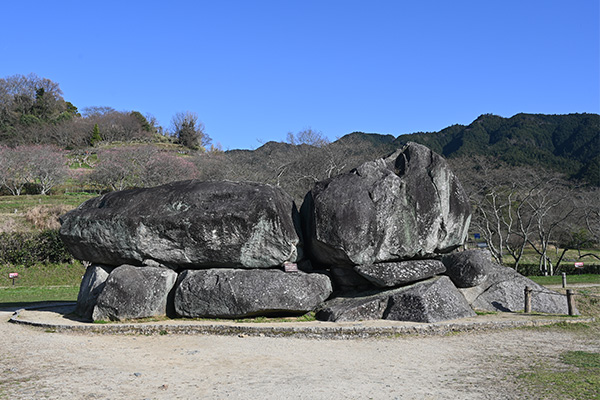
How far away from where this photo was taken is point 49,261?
2739cm

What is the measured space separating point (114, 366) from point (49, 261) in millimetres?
21762

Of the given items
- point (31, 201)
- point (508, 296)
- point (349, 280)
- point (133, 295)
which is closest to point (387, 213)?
point (349, 280)

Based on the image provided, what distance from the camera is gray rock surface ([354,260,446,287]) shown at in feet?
41.3

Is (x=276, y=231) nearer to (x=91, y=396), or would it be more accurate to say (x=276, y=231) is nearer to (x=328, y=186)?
(x=328, y=186)

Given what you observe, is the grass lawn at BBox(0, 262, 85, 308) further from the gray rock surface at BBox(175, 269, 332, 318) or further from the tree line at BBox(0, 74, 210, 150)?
the tree line at BBox(0, 74, 210, 150)

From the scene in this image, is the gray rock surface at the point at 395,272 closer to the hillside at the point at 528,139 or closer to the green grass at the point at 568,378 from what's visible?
the green grass at the point at 568,378

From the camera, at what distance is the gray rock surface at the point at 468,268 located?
1353cm

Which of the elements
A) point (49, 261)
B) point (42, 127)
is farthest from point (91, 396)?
point (42, 127)

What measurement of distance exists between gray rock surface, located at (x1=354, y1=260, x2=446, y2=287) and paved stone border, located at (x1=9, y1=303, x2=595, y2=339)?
1251 millimetres

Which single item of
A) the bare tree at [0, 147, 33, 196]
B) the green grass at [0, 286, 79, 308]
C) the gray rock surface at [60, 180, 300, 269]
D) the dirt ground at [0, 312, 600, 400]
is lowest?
the green grass at [0, 286, 79, 308]

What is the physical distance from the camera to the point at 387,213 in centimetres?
1275

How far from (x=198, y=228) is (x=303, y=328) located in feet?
13.2

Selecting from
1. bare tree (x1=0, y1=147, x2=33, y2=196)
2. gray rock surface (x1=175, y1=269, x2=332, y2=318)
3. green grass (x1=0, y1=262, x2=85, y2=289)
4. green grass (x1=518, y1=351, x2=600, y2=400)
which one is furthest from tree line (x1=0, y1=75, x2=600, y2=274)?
green grass (x1=518, y1=351, x2=600, y2=400)

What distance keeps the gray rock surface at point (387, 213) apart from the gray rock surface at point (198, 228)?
1123 millimetres
